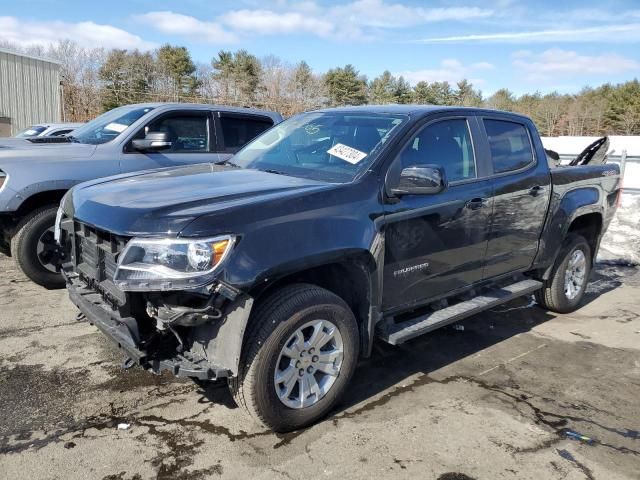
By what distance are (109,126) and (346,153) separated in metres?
3.90

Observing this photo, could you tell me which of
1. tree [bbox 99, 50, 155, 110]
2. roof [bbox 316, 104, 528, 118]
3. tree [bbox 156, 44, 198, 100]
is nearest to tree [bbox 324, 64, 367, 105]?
tree [bbox 156, 44, 198, 100]

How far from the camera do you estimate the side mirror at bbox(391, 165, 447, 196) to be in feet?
11.0

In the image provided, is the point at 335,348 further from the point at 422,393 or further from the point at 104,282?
the point at 104,282

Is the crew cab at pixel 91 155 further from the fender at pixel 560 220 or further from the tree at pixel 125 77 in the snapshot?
the tree at pixel 125 77

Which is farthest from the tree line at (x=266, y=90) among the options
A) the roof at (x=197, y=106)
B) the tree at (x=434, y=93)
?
the roof at (x=197, y=106)

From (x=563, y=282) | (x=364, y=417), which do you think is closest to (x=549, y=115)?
(x=563, y=282)

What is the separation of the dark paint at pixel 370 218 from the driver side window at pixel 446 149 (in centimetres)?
7

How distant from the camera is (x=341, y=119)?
419cm

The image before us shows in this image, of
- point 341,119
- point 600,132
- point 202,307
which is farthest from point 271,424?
point 600,132

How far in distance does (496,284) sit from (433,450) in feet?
6.63

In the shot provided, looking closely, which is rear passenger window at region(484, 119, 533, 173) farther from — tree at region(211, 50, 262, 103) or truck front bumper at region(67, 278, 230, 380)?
tree at region(211, 50, 262, 103)

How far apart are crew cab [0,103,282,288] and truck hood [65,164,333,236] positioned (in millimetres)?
1955

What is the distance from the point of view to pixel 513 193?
440 centimetres

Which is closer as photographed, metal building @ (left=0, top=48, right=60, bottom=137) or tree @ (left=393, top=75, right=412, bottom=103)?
metal building @ (left=0, top=48, right=60, bottom=137)
